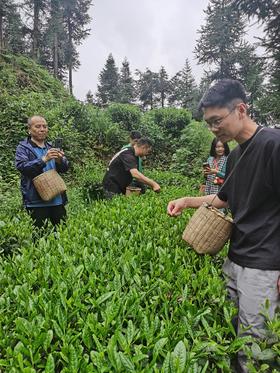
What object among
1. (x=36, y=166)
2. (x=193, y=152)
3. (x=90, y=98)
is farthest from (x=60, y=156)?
(x=90, y=98)

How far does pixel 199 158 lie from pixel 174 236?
37.3 feet

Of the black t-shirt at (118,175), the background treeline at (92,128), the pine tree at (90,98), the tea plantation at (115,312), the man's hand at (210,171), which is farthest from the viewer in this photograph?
the pine tree at (90,98)

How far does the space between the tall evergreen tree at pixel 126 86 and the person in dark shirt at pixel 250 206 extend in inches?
1971

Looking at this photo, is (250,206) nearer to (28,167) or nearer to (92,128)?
(28,167)

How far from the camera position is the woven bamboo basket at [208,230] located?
2238mm

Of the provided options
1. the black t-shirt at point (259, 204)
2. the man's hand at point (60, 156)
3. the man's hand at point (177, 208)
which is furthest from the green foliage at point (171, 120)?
the black t-shirt at point (259, 204)

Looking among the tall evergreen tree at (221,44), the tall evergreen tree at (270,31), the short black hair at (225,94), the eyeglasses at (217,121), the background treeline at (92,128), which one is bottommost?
the eyeglasses at (217,121)

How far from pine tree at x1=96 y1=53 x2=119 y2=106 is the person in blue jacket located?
53765 mm

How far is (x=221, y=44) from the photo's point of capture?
106 feet

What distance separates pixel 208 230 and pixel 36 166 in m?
2.85

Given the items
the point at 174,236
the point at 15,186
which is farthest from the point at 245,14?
the point at 174,236

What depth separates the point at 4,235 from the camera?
3357 millimetres

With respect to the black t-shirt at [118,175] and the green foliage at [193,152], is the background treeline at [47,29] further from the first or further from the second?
the black t-shirt at [118,175]

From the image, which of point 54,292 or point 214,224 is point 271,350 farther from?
point 54,292
